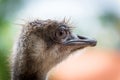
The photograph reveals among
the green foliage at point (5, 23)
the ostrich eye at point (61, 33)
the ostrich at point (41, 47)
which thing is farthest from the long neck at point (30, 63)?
the green foliage at point (5, 23)

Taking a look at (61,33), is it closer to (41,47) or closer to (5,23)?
(41,47)

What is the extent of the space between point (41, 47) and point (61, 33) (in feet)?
0.97

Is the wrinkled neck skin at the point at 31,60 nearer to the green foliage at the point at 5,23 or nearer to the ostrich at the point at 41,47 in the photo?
the ostrich at the point at 41,47

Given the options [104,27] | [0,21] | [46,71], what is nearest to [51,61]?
[46,71]

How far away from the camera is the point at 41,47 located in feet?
20.4

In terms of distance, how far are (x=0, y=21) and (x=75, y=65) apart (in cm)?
215

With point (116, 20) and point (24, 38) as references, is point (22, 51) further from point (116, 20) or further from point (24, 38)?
point (116, 20)

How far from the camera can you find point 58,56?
6.29 metres

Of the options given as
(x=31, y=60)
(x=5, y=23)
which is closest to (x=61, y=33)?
(x=31, y=60)

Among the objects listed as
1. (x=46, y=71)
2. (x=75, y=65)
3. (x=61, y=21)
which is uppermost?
(x=61, y=21)

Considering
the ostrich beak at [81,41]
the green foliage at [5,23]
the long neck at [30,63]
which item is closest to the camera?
the long neck at [30,63]

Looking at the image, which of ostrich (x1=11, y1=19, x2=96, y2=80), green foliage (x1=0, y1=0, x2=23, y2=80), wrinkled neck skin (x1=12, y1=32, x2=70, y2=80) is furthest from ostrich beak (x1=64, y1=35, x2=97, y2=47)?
green foliage (x1=0, y1=0, x2=23, y2=80)

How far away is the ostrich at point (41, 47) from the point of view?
615cm

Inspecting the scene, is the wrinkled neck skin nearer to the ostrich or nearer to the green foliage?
the ostrich
